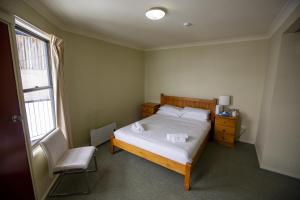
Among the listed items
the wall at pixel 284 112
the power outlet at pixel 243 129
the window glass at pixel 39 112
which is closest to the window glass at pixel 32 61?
the window glass at pixel 39 112

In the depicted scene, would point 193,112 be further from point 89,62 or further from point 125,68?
point 89,62

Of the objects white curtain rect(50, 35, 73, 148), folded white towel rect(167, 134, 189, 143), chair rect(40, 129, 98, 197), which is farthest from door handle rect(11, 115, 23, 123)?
folded white towel rect(167, 134, 189, 143)

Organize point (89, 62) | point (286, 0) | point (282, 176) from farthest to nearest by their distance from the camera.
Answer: point (89, 62), point (282, 176), point (286, 0)

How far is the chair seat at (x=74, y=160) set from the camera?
1773mm

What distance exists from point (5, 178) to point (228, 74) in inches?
163

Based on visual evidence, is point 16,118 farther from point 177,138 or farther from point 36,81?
point 177,138

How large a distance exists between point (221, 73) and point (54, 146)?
3756mm

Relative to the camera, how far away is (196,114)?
11.1 feet

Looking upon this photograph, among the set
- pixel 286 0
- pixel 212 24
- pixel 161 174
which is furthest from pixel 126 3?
pixel 161 174

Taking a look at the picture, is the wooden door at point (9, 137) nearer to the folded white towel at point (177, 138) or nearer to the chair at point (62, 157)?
the chair at point (62, 157)

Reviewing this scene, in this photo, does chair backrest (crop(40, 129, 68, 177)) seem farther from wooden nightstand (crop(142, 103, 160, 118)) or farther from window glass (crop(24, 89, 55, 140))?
wooden nightstand (crop(142, 103, 160, 118))

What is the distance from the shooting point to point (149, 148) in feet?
7.42

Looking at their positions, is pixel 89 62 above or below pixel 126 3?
below

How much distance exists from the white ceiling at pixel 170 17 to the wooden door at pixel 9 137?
81cm
